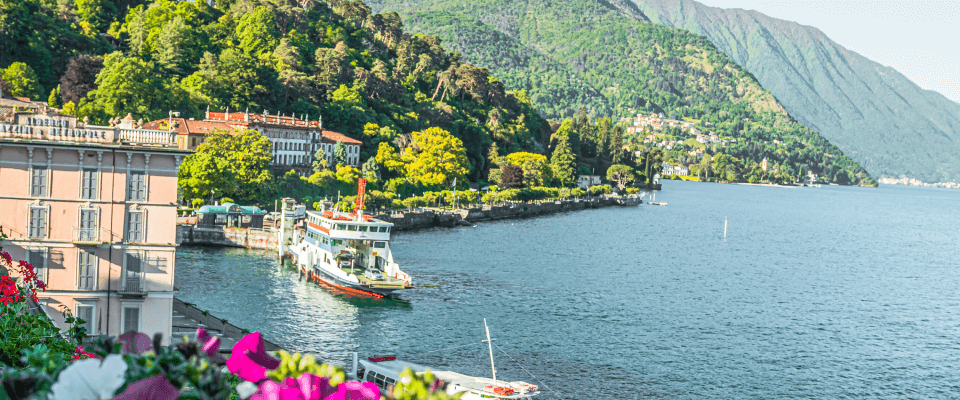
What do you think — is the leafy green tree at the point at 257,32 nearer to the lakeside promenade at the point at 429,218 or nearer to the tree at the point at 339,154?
the tree at the point at 339,154

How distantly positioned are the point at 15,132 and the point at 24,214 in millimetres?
3070

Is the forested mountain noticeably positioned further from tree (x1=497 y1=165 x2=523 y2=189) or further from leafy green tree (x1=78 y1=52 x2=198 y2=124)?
tree (x1=497 y1=165 x2=523 y2=189)

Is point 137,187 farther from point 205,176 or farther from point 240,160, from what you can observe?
point 240,160

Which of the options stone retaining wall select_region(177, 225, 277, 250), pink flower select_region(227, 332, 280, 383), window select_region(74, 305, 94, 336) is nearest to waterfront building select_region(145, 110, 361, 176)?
stone retaining wall select_region(177, 225, 277, 250)

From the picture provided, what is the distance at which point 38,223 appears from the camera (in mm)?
31516

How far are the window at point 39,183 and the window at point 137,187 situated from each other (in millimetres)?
2942

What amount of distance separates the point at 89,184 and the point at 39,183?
1713mm

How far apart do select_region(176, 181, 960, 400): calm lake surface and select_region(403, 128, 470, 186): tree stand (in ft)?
104

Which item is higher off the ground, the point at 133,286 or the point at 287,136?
the point at 287,136

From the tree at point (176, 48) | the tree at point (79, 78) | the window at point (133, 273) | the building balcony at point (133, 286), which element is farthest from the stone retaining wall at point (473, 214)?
the building balcony at point (133, 286)

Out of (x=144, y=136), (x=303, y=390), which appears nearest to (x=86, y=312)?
(x=144, y=136)

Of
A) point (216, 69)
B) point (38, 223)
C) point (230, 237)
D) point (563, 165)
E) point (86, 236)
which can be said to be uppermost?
point (216, 69)

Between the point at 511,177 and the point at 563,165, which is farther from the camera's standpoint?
the point at 563,165

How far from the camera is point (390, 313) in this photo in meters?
55.0
